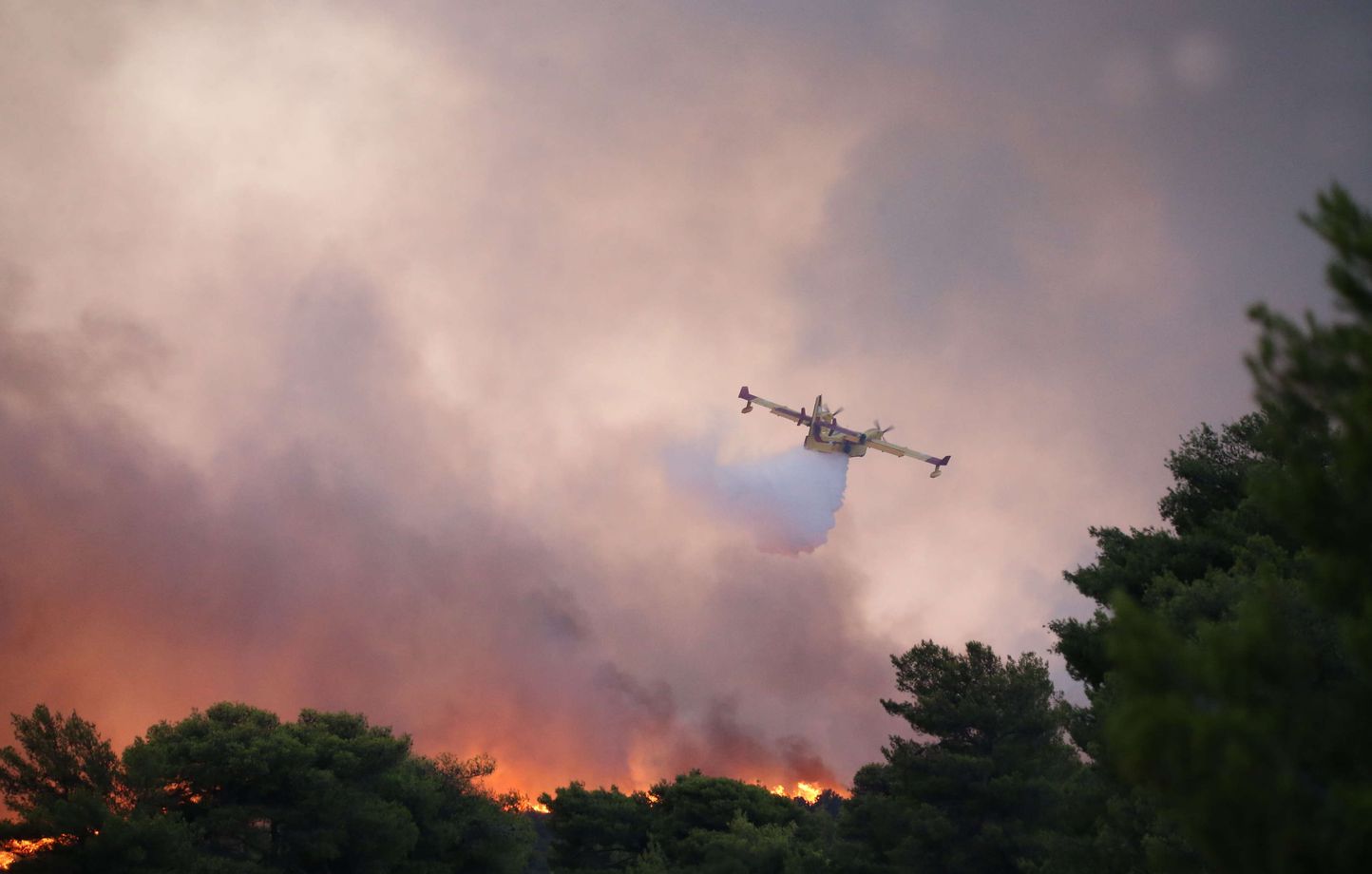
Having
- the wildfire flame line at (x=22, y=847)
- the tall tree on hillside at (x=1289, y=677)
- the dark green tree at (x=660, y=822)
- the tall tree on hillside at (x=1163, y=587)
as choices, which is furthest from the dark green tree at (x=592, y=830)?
the tall tree on hillside at (x=1289, y=677)

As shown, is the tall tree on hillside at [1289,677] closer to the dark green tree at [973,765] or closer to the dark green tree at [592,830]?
the dark green tree at [973,765]

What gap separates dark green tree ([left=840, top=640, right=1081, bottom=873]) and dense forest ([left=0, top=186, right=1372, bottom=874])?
4.1 inches

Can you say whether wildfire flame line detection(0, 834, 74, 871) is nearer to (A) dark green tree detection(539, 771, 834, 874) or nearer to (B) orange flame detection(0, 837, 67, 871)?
(B) orange flame detection(0, 837, 67, 871)

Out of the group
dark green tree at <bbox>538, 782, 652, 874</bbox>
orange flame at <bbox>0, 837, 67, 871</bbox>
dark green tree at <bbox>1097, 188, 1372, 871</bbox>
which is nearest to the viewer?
dark green tree at <bbox>1097, 188, 1372, 871</bbox>

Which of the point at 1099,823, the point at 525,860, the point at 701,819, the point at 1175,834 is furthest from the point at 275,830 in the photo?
the point at 1175,834

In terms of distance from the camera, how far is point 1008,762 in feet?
120

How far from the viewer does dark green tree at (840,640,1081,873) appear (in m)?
35.5

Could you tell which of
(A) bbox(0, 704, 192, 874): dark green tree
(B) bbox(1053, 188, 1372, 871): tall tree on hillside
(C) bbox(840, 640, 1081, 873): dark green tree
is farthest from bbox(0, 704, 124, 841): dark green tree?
(B) bbox(1053, 188, 1372, 871): tall tree on hillside

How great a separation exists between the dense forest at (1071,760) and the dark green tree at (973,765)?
11cm

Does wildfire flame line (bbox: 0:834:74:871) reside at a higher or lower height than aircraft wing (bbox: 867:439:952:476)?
lower

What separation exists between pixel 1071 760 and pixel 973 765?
4546 mm

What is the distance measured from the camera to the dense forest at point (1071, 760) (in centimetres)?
875

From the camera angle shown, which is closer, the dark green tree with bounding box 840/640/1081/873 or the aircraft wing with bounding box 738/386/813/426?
the dark green tree with bounding box 840/640/1081/873

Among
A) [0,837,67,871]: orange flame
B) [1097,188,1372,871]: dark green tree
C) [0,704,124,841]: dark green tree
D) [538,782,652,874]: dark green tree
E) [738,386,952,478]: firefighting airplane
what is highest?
[738,386,952,478]: firefighting airplane
